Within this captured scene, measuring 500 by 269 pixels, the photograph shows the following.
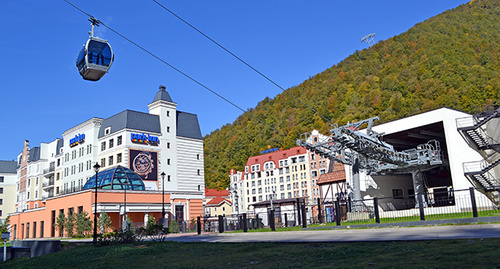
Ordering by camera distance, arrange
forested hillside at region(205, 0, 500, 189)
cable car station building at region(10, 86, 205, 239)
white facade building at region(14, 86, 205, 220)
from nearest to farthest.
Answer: cable car station building at region(10, 86, 205, 239) → white facade building at region(14, 86, 205, 220) → forested hillside at region(205, 0, 500, 189)

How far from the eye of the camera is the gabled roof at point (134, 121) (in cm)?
5409

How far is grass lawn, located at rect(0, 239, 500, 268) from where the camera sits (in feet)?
25.2

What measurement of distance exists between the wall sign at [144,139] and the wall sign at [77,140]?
12.1 m

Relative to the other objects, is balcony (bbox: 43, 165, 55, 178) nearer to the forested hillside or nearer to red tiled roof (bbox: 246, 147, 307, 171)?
red tiled roof (bbox: 246, 147, 307, 171)

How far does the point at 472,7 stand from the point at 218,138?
100012 millimetres

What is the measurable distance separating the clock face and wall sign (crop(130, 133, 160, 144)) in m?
1.70

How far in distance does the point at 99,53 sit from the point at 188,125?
45456 mm

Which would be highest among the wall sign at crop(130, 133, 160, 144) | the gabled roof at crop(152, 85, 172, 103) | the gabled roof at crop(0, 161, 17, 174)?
the gabled roof at crop(152, 85, 172, 103)

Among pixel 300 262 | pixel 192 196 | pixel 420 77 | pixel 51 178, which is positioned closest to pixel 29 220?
pixel 51 178

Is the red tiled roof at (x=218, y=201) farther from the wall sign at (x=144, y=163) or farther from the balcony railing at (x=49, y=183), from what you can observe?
the wall sign at (x=144, y=163)

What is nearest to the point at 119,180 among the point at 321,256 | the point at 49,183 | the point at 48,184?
the point at 49,183

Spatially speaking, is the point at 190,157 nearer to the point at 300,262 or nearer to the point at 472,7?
the point at 300,262

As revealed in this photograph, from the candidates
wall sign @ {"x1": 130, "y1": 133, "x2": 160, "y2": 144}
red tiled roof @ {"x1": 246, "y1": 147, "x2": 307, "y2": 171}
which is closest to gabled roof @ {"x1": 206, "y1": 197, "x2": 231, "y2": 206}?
red tiled roof @ {"x1": 246, "y1": 147, "x2": 307, "y2": 171}

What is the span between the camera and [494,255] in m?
7.48
